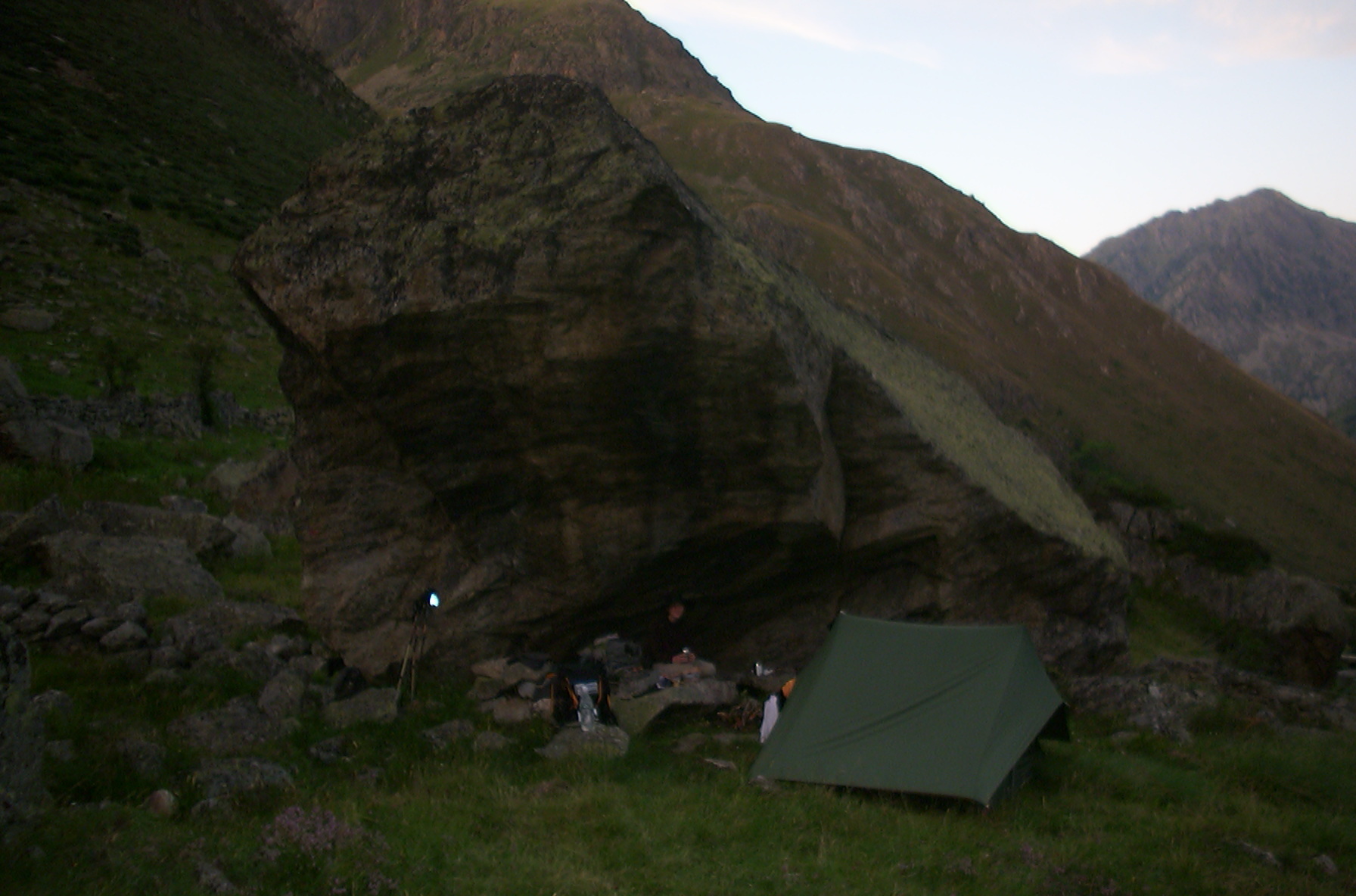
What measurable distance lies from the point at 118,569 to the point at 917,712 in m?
11.2

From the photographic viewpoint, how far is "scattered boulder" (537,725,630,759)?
376 inches

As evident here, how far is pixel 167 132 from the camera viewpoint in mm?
45688

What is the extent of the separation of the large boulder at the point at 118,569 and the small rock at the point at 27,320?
1617cm

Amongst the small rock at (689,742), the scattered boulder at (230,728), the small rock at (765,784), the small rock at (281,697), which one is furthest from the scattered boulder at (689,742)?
the small rock at (281,697)

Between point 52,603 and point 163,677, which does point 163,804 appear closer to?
point 163,677

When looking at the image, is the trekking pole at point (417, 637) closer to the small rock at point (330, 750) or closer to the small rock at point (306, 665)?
the small rock at point (306, 665)

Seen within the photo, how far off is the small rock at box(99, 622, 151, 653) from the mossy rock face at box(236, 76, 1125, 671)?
1.98 metres

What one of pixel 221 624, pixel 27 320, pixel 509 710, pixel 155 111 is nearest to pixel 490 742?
pixel 509 710

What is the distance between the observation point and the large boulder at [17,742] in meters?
6.16

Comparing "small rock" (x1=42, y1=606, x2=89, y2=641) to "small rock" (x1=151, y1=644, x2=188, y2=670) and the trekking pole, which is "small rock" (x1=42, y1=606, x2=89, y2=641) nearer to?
"small rock" (x1=151, y1=644, x2=188, y2=670)

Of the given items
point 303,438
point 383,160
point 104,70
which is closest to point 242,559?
point 303,438

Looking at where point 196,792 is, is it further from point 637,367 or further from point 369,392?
point 637,367

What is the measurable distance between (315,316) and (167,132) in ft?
139

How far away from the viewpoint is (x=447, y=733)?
33.2ft
